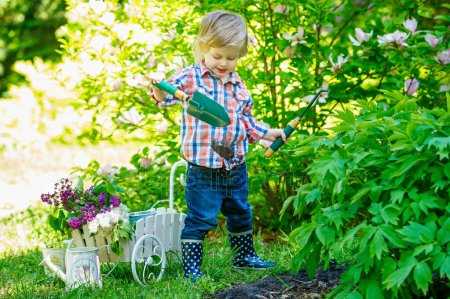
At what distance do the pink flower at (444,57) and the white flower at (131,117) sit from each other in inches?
63.4

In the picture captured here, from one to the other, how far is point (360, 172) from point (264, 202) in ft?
7.47

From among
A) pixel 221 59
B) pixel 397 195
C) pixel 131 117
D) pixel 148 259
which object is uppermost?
pixel 221 59

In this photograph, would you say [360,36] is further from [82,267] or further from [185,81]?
[82,267]

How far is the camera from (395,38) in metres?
4.25

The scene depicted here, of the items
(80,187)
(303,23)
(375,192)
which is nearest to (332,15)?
(303,23)

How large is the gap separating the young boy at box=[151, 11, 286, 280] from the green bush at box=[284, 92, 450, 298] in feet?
2.68

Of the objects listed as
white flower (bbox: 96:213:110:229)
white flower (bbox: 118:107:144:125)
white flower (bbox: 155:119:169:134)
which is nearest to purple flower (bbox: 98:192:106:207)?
white flower (bbox: 96:213:110:229)

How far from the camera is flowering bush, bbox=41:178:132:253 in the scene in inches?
148

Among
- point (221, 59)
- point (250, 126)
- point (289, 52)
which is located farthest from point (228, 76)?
point (289, 52)

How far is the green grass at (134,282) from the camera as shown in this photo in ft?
11.8

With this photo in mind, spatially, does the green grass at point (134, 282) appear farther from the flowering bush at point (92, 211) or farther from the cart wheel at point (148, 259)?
the flowering bush at point (92, 211)

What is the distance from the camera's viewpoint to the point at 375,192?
110 inches

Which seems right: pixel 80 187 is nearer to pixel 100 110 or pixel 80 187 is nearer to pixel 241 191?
pixel 241 191

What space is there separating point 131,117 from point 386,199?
2173mm
